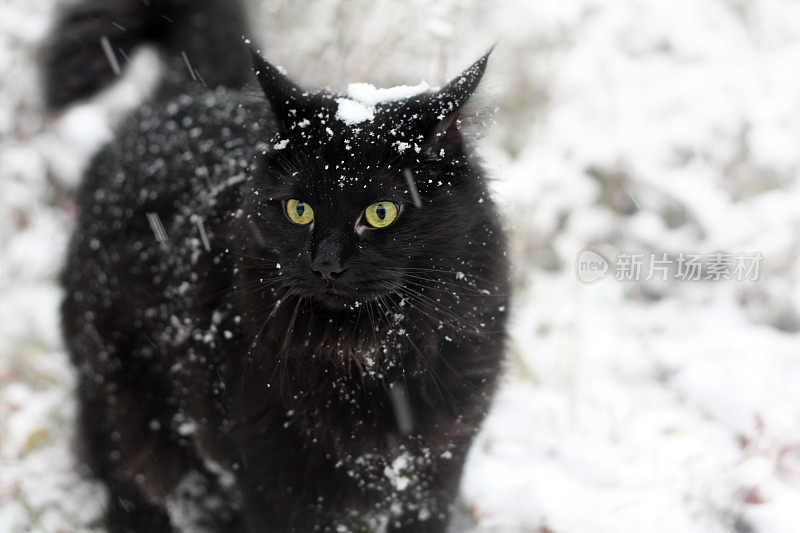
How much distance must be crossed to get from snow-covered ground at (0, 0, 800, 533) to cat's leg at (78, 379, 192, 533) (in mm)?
163

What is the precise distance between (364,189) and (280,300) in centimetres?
35

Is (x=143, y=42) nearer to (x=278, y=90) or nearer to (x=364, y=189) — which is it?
(x=278, y=90)

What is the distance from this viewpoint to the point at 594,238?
12.8ft

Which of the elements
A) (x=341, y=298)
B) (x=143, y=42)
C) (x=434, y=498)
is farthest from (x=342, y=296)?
(x=143, y=42)

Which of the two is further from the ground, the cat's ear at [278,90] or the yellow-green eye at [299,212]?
the cat's ear at [278,90]

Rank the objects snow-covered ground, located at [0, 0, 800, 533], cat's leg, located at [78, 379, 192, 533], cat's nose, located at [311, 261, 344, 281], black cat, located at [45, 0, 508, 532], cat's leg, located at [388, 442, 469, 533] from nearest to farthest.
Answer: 1. cat's nose, located at [311, 261, 344, 281]
2. black cat, located at [45, 0, 508, 532]
3. cat's leg, located at [388, 442, 469, 533]
4. cat's leg, located at [78, 379, 192, 533]
5. snow-covered ground, located at [0, 0, 800, 533]

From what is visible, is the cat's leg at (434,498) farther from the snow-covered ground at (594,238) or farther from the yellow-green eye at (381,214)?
the yellow-green eye at (381,214)

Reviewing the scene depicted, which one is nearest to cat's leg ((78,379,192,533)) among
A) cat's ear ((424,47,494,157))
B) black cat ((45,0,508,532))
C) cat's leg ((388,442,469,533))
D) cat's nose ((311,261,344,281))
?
black cat ((45,0,508,532))

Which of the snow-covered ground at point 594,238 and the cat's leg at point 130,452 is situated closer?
the cat's leg at point 130,452

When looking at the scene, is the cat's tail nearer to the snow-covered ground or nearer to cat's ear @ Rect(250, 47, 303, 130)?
the snow-covered ground

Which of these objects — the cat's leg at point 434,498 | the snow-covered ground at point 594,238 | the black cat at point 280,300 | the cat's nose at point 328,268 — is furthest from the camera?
the snow-covered ground at point 594,238

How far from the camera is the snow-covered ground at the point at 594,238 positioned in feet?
7.68

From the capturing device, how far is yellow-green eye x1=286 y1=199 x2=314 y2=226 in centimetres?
145

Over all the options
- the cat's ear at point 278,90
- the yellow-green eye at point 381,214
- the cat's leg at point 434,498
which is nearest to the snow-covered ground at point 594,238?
the cat's leg at point 434,498
